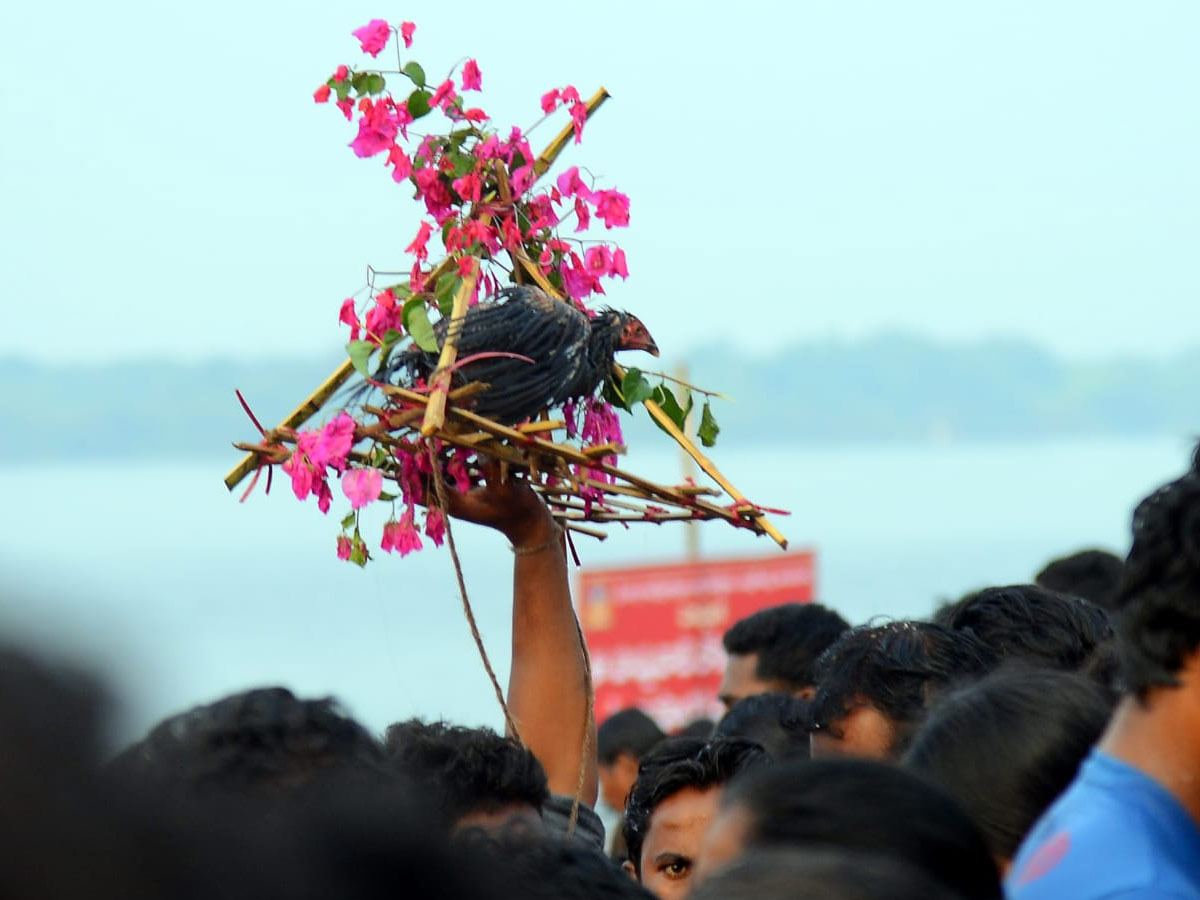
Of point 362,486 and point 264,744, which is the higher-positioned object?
point 362,486

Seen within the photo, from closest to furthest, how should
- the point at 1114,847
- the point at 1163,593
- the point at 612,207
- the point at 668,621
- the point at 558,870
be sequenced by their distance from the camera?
the point at 1114,847 < the point at 1163,593 < the point at 558,870 < the point at 612,207 < the point at 668,621

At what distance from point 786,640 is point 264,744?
2.98m

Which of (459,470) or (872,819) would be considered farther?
(459,470)

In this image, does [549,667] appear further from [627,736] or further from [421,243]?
[627,736]

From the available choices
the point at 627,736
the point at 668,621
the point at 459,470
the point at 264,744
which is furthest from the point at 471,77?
the point at 668,621

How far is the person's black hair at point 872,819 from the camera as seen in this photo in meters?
1.41

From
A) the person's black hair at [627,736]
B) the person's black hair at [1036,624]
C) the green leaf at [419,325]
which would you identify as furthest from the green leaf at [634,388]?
A: the person's black hair at [627,736]

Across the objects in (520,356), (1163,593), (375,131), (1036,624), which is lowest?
(1036,624)

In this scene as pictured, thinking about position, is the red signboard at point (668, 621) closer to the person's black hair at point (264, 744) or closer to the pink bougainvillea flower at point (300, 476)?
the pink bougainvillea flower at point (300, 476)

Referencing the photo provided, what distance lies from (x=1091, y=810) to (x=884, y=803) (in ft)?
0.95

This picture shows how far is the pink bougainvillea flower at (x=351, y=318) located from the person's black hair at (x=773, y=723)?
5.01ft

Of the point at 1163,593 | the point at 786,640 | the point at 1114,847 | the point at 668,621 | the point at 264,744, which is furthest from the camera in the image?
the point at 668,621

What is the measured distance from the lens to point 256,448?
2529 mm

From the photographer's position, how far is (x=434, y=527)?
2.59m
